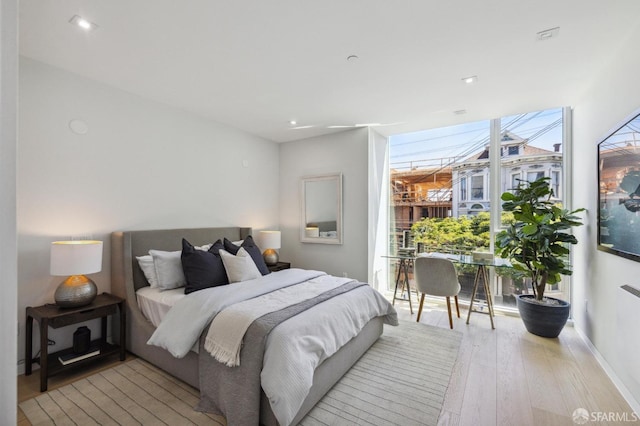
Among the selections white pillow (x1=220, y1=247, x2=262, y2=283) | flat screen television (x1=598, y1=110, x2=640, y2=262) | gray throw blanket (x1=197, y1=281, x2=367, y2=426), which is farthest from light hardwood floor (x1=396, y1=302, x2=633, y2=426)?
white pillow (x1=220, y1=247, x2=262, y2=283)

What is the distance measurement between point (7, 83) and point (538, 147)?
4904mm

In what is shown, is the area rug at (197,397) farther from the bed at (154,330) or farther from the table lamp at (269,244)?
the table lamp at (269,244)

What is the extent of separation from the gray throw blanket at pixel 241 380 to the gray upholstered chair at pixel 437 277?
1.97 m

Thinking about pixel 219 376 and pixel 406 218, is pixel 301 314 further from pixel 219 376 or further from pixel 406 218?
pixel 406 218

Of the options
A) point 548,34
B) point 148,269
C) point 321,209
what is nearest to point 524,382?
point 548,34

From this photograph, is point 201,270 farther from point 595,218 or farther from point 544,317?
point 595,218

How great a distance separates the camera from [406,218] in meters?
4.73

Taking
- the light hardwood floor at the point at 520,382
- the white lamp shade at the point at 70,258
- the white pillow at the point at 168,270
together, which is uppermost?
the white lamp shade at the point at 70,258

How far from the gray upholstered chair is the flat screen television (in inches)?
52.0

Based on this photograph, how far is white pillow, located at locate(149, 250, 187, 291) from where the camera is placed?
9.23 ft

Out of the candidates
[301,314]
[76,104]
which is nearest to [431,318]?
[301,314]

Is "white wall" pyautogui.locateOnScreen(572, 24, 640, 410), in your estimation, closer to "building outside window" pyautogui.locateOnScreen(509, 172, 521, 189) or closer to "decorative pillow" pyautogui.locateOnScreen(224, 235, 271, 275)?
"building outside window" pyautogui.locateOnScreen(509, 172, 521, 189)

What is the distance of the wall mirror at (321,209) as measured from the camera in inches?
179

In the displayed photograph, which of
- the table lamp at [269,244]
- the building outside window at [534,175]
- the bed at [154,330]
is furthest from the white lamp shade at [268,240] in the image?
the building outside window at [534,175]
